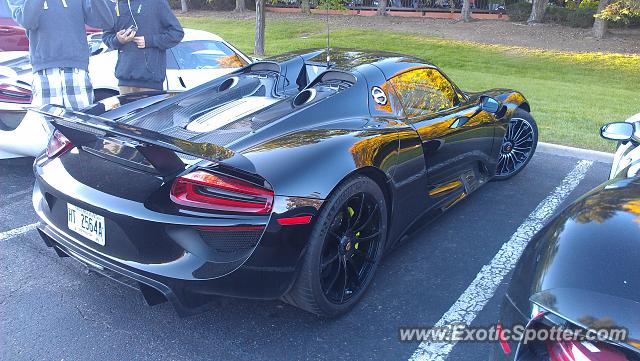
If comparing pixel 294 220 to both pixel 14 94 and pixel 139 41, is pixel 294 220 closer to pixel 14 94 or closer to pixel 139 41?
pixel 139 41

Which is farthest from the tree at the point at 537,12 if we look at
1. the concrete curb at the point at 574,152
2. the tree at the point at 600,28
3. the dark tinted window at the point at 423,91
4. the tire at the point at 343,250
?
the tire at the point at 343,250

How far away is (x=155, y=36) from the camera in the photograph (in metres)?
4.65

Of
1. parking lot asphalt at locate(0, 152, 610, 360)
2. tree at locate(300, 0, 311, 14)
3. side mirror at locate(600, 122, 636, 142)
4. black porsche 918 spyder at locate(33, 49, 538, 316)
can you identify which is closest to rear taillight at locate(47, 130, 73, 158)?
black porsche 918 spyder at locate(33, 49, 538, 316)

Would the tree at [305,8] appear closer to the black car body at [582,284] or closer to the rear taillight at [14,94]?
the rear taillight at [14,94]

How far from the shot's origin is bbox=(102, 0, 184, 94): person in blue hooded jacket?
182 inches

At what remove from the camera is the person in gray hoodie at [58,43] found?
391cm

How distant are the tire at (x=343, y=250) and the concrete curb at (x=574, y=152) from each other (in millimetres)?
4045

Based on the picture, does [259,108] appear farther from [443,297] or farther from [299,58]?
[443,297]

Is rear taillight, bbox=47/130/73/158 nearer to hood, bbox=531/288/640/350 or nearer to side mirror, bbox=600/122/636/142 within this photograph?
hood, bbox=531/288/640/350

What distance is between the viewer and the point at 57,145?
3.00m

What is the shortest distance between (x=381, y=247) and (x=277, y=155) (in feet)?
3.15

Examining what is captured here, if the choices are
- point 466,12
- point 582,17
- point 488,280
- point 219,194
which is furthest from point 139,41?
point 466,12

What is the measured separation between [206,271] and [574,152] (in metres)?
5.37

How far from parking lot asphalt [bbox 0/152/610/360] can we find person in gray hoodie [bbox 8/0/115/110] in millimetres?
1132
